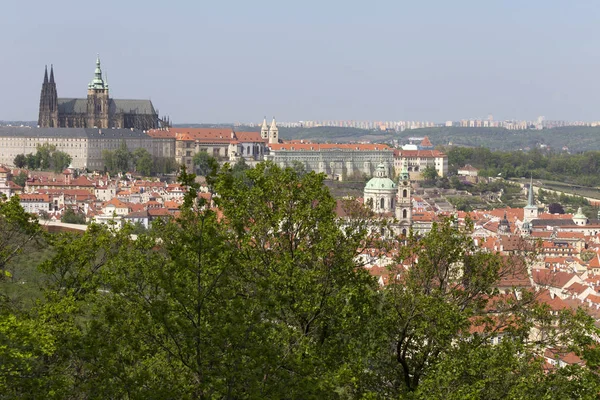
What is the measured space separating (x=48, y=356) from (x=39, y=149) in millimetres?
95114

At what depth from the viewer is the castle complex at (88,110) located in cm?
11975

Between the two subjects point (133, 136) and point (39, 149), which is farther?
point (133, 136)

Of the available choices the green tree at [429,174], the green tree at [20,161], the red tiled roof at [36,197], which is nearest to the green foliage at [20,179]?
the red tiled roof at [36,197]

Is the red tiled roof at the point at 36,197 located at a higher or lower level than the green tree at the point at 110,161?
lower

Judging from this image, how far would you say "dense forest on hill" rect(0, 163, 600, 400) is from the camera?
36.3ft

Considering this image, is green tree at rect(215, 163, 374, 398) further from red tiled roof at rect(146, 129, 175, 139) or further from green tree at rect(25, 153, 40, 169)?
red tiled roof at rect(146, 129, 175, 139)

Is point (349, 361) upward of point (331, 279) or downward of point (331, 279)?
downward

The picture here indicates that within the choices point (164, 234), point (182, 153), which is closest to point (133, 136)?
point (182, 153)

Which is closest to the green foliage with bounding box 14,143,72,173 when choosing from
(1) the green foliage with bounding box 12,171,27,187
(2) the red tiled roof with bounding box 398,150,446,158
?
(1) the green foliage with bounding box 12,171,27,187

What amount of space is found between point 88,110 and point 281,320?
11211cm

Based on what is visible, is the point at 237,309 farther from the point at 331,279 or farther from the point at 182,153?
the point at 182,153

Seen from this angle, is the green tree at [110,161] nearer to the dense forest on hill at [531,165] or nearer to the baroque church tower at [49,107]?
the baroque church tower at [49,107]

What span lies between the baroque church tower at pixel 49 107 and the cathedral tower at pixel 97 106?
12.1 ft

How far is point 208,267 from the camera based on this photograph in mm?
11609
